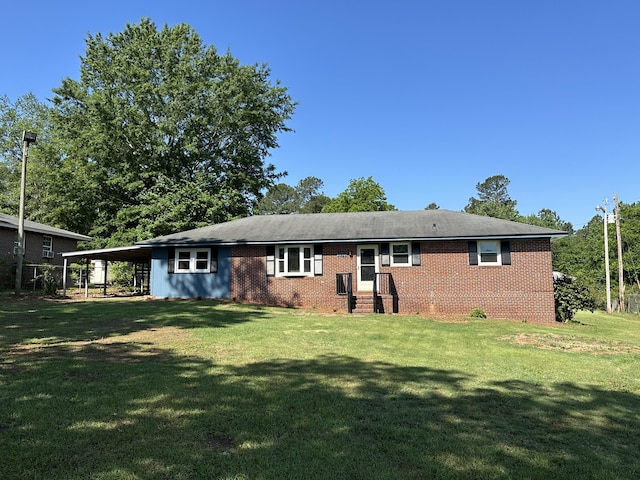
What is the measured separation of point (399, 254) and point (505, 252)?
405cm

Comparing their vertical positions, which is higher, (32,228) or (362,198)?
(362,198)

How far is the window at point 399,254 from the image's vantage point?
1661 cm

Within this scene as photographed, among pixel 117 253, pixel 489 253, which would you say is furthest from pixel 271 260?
pixel 489 253

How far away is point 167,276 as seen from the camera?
1853 cm

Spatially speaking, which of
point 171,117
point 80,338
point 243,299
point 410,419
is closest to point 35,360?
point 80,338

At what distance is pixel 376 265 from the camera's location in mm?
16812

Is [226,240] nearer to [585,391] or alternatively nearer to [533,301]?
[533,301]

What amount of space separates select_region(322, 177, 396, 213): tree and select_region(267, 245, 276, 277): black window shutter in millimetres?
25204

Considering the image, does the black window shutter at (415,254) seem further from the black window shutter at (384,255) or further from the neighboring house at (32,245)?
the neighboring house at (32,245)

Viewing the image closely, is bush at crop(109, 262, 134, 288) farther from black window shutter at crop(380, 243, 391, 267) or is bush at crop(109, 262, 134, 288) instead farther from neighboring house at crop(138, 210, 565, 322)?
black window shutter at crop(380, 243, 391, 267)

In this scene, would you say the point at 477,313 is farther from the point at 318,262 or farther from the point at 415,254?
the point at 318,262

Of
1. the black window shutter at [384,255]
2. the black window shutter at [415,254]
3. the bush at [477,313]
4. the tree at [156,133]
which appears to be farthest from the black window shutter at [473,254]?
the tree at [156,133]

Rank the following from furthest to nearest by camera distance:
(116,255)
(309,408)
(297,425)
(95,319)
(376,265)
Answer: (116,255) < (376,265) < (95,319) < (309,408) < (297,425)

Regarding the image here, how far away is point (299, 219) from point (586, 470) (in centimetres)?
1804
